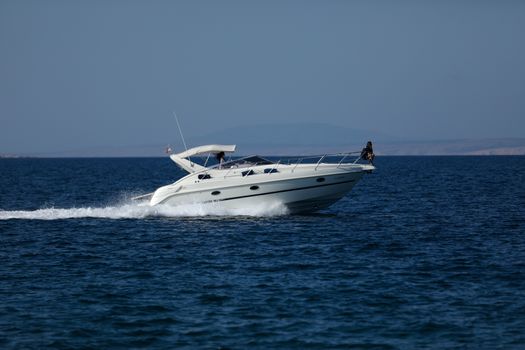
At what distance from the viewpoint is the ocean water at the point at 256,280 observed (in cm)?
1689

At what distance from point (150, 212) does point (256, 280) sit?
1540 centimetres

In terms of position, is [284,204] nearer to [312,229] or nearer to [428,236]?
[312,229]

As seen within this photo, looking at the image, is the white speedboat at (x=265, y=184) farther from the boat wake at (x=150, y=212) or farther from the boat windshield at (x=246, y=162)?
the boat wake at (x=150, y=212)

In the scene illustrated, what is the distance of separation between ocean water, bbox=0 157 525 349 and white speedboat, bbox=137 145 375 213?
2.73 feet

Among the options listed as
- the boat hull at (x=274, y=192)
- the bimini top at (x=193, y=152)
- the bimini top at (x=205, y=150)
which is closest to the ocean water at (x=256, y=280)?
the boat hull at (x=274, y=192)

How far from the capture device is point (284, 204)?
34906 millimetres

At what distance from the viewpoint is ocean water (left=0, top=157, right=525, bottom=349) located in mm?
16891

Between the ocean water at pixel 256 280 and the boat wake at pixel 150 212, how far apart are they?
9 centimetres

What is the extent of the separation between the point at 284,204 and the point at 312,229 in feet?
9.17

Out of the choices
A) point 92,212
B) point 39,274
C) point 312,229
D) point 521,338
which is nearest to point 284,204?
point 312,229

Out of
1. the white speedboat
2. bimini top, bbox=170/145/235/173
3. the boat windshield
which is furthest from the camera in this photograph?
bimini top, bbox=170/145/235/173

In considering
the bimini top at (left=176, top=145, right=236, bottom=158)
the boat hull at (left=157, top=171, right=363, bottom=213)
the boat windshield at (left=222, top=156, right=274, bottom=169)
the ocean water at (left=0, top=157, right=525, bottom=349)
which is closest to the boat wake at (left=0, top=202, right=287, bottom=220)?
the ocean water at (left=0, top=157, right=525, bottom=349)

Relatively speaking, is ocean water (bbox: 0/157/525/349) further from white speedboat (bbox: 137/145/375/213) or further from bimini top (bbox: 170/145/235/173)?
bimini top (bbox: 170/145/235/173)

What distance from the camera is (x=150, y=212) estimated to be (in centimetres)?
3675
